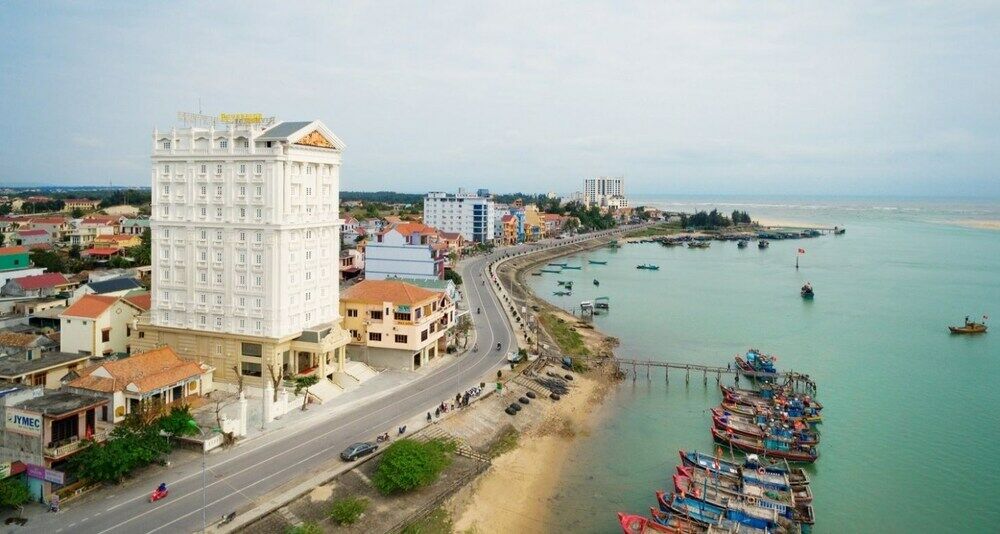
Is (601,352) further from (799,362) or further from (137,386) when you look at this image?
(137,386)

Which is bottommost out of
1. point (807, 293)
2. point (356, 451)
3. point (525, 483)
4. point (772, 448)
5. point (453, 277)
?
point (525, 483)

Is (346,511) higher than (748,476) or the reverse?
higher

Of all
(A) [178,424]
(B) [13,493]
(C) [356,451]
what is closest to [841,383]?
(C) [356,451]

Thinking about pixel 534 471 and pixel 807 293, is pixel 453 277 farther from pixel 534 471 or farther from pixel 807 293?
pixel 807 293

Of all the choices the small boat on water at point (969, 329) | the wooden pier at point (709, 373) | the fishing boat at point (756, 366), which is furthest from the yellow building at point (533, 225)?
the fishing boat at point (756, 366)

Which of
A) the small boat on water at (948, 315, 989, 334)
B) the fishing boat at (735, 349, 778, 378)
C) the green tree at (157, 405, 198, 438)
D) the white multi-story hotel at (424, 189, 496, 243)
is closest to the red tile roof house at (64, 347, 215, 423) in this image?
the green tree at (157, 405, 198, 438)

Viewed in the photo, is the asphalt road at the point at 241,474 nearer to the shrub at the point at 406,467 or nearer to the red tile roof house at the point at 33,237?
the shrub at the point at 406,467

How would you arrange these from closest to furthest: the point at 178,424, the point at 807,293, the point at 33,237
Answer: the point at 178,424
the point at 33,237
the point at 807,293
